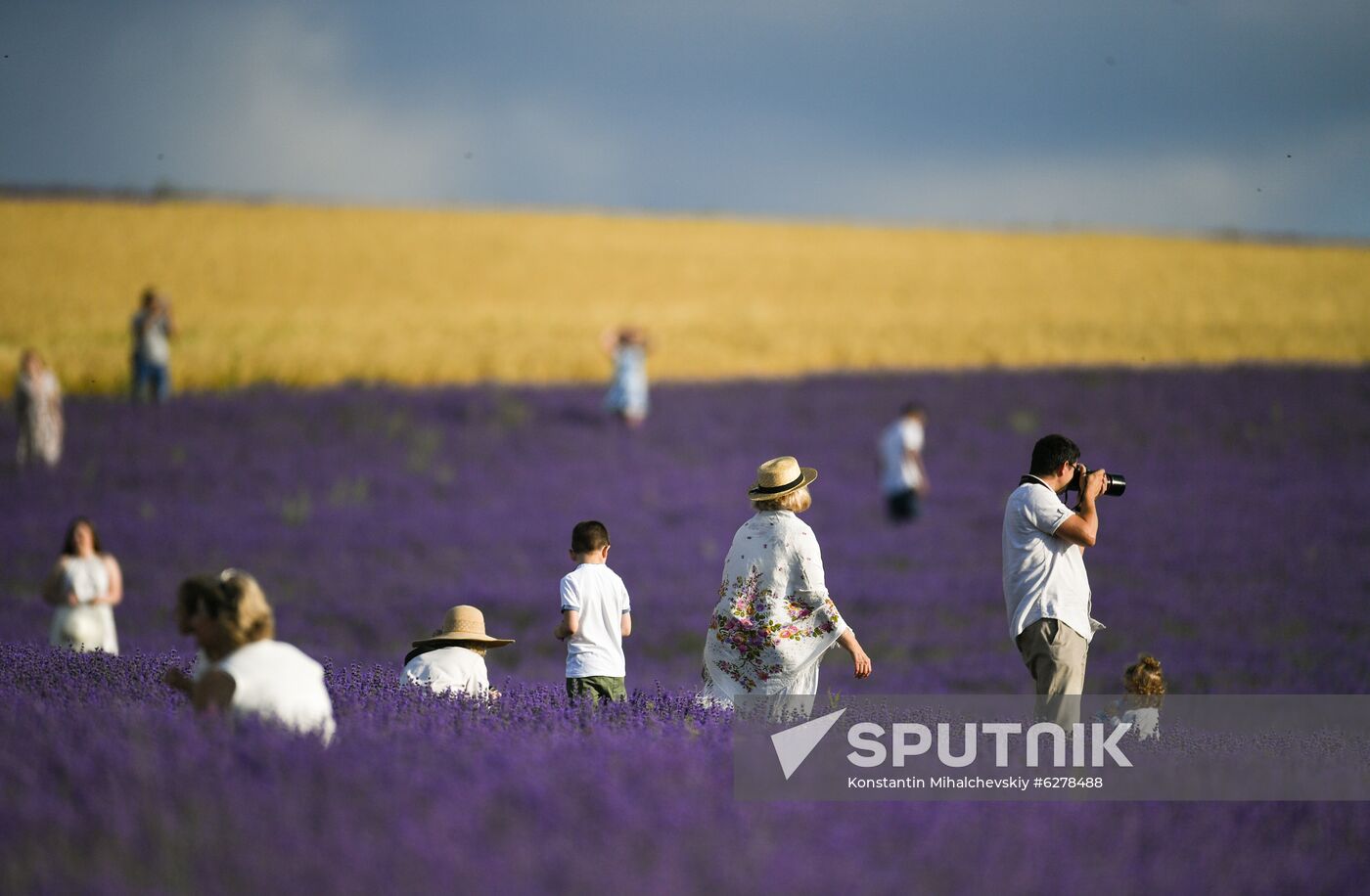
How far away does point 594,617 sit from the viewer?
5520 millimetres

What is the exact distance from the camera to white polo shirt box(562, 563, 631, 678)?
548cm

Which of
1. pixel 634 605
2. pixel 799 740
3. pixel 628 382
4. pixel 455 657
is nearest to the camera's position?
pixel 799 740

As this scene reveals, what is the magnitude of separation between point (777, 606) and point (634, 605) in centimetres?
869

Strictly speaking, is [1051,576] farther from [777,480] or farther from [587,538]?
[587,538]

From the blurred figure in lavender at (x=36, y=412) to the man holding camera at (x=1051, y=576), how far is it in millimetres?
16592

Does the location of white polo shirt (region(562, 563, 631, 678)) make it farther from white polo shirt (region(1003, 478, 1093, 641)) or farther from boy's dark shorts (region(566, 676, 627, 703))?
white polo shirt (region(1003, 478, 1093, 641))

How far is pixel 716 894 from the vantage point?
2.78m

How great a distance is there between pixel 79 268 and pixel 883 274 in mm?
23175

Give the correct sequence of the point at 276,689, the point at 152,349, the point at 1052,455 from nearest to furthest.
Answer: the point at 276,689 → the point at 1052,455 → the point at 152,349

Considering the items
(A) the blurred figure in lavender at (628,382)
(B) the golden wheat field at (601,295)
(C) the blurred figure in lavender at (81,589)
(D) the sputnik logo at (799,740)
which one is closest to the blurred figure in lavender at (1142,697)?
(D) the sputnik logo at (799,740)

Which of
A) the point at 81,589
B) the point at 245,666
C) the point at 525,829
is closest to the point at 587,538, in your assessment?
the point at 245,666

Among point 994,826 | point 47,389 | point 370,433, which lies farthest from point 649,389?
point 994,826

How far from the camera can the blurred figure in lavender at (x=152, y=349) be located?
22.7 m

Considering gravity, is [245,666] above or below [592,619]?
below
